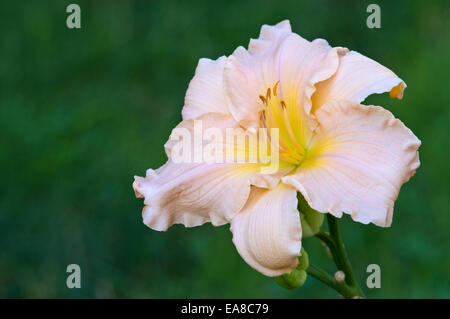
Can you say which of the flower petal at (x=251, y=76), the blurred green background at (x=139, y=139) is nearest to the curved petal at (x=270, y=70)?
the flower petal at (x=251, y=76)

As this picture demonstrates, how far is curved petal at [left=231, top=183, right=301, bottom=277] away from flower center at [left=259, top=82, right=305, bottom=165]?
4.5 inches

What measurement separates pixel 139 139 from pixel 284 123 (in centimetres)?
175

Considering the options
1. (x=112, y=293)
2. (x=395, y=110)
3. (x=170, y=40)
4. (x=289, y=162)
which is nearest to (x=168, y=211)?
(x=289, y=162)

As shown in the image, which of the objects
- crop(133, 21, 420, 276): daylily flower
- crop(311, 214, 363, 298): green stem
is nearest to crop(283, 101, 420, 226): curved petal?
crop(133, 21, 420, 276): daylily flower

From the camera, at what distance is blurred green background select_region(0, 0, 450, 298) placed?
2.40 metres

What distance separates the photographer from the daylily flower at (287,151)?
1.09 meters

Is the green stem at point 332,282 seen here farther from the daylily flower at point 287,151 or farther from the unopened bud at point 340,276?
the daylily flower at point 287,151

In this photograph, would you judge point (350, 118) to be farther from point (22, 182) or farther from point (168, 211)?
→ point (22, 182)

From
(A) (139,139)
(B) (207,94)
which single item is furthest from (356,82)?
(A) (139,139)

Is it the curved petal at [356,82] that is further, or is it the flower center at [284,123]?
the flower center at [284,123]

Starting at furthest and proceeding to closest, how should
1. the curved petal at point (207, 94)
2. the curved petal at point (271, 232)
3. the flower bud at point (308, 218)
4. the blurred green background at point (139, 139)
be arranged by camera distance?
the blurred green background at point (139, 139)
the curved petal at point (207, 94)
the flower bud at point (308, 218)
the curved petal at point (271, 232)

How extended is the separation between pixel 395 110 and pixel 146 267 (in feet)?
3.66

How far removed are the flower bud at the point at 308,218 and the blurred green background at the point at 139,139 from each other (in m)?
0.98

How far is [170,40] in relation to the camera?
345cm
